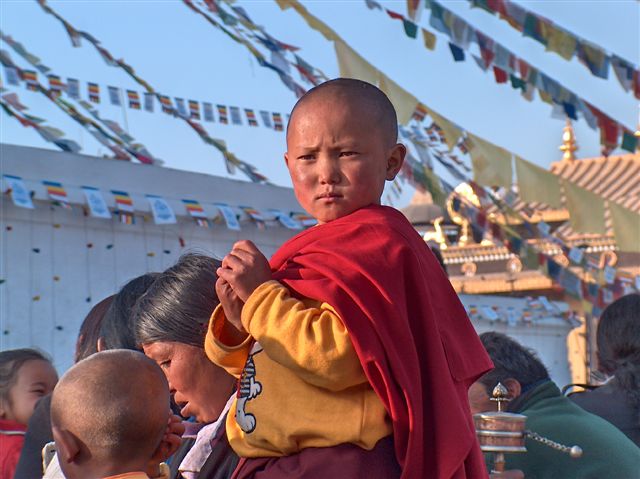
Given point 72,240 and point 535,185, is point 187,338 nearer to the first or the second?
point 72,240

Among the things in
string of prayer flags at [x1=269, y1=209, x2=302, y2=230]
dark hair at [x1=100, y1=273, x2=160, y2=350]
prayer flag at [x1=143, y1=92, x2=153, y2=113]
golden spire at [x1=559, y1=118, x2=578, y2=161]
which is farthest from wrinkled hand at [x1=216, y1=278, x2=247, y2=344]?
golden spire at [x1=559, y1=118, x2=578, y2=161]

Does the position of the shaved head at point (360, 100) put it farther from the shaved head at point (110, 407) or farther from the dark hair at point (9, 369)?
the dark hair at point (9, 369)

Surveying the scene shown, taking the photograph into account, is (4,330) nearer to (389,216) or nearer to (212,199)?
(212,199)

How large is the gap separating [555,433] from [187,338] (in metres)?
1.40

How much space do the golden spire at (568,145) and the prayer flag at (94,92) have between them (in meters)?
11.4

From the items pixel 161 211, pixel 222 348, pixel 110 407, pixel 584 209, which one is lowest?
pixel 110 407

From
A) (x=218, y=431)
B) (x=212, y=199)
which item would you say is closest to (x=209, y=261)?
(x=218, y=431)

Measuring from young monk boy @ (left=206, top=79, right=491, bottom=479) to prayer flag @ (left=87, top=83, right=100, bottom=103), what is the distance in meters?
6.80

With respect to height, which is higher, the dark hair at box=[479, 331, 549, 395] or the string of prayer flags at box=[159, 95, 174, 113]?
the string of prayer flags at box=[159, 95, 174, 113]

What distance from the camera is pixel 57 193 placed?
7000mm

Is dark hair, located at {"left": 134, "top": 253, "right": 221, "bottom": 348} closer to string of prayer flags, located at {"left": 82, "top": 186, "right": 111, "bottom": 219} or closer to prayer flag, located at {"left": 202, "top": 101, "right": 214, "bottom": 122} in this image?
string of prayer flags, located at {"left": 82, "top": 186, "right": 111, "bottom": 219}

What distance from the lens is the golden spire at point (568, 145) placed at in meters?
18.9

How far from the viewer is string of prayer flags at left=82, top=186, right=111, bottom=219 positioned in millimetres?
7137

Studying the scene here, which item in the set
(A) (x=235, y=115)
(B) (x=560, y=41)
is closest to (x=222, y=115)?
(A) (x=235, y=115)
